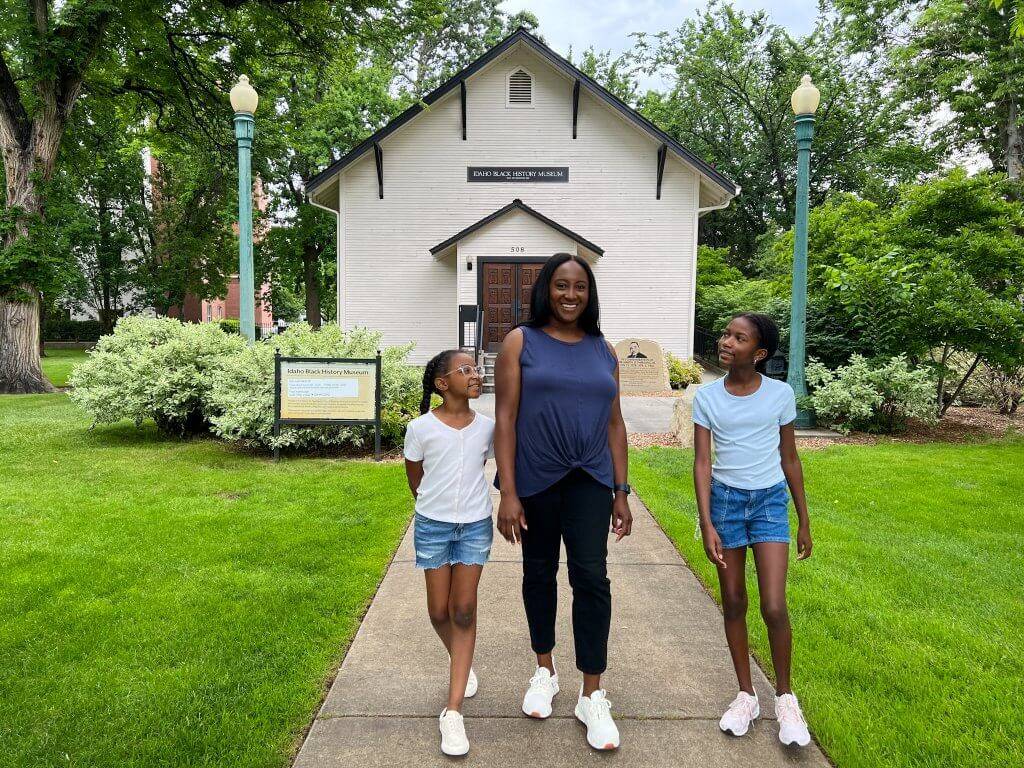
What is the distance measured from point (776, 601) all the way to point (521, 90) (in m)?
17.4

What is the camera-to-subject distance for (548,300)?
254 centimetres

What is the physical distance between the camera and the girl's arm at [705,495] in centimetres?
260

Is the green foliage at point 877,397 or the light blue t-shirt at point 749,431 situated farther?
the green foliage at point 877,397

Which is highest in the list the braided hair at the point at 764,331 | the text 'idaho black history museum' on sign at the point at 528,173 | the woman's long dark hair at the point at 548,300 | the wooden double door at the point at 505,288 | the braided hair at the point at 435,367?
the text 'idaho black history museum' on sign at the point at 528,173

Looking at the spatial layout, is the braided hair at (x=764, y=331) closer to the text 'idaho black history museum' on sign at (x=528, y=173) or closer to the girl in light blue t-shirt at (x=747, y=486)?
the girl in light blue t-shirt at (x=747, y=486)

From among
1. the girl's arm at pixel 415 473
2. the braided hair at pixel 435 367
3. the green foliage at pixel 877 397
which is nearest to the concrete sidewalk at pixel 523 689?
the girl's arm at pixel 415 473

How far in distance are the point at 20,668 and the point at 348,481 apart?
12.3 feet

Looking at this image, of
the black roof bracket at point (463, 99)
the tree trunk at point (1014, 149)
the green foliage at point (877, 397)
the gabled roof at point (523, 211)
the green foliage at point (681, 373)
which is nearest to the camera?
the green foliage at point (877, 397)

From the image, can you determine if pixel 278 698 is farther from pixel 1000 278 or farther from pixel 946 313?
pixel 1000 278

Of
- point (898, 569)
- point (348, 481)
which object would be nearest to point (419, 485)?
point (898, 569)

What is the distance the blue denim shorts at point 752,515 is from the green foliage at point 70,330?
123 ft

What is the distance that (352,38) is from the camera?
13.2 metres

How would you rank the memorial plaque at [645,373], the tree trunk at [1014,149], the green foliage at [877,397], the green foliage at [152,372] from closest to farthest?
the green foliage at [152,372]
the green foliage at [877,397]
the memorial plaque at [645,373]
the tree trunk at [1014,149]

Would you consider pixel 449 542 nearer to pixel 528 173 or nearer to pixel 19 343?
pixel 19 343
